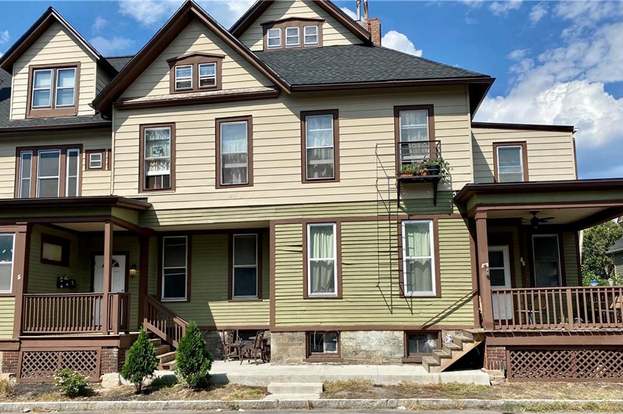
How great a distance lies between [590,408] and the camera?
977 centimetres

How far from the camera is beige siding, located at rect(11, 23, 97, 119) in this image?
16484 mm

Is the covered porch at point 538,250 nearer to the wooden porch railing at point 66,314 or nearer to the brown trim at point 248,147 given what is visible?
the brown trim at point 248,147

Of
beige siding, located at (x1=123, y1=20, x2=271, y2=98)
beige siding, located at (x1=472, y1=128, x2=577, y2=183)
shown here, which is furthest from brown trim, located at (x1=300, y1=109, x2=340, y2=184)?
beige siding, located at (x1=472, y1=128, x2=577, y2=183)

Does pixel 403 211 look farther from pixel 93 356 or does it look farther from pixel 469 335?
pixel 93 356

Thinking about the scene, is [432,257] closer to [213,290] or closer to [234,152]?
[234,152]

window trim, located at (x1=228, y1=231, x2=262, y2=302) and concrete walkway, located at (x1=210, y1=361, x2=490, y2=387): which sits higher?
window trim, located at (x1=228, y1=231, x2=262, y2=302)

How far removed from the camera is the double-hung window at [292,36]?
58.6 ft

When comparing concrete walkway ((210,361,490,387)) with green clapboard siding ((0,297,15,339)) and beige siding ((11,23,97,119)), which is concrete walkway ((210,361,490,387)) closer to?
green clapboard siding ((0,297,15,339))

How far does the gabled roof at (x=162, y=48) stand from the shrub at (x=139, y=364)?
23.0 ft

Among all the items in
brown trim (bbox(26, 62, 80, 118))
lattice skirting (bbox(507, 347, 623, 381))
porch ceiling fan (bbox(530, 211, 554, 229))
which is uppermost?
brown trim (bbox(26, 62, 80, 118))

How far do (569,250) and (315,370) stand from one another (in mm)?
7891

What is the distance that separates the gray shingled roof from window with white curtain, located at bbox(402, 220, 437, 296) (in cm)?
374

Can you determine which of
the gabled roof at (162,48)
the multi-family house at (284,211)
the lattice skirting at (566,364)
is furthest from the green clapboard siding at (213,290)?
the lattice skirting at (566,364)

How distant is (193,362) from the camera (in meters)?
11.3
